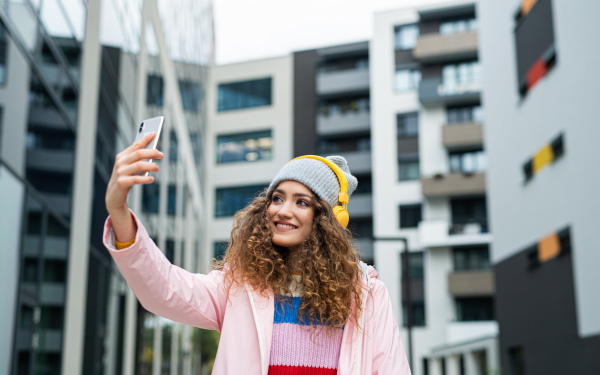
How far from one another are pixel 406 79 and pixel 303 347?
40101mm

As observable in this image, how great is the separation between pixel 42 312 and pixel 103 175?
11.4ft

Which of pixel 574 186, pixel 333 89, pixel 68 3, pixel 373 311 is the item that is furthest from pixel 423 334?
pixel 373 311

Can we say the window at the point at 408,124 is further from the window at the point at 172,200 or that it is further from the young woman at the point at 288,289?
the young woman at the point at 288,289

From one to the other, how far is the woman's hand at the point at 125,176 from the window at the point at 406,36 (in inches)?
1625

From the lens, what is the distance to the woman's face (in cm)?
313

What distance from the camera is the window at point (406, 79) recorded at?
41.8 m

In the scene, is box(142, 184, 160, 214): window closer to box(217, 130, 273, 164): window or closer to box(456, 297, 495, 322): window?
box(456, 297, 495, 322): window

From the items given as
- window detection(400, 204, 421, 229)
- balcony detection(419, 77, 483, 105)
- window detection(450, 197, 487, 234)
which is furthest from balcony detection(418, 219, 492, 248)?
balcony detection(419, 77, 483, 105)

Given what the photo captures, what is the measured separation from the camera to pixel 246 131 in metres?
45.6

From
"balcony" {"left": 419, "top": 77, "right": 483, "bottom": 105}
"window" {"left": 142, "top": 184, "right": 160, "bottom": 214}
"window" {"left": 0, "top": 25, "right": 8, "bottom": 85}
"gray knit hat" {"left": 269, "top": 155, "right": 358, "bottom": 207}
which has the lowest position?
"gray knit hat" {"left": 269, "top": 155, "right": 358, "bottom": 207}

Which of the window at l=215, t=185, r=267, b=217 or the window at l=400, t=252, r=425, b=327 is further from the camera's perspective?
the window at l=215, t=185, r=267, b=217

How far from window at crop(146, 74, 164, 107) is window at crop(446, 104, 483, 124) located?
24.4 m

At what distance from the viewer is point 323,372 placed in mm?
2877

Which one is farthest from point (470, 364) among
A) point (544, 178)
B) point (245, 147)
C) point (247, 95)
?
point (247, 95)
